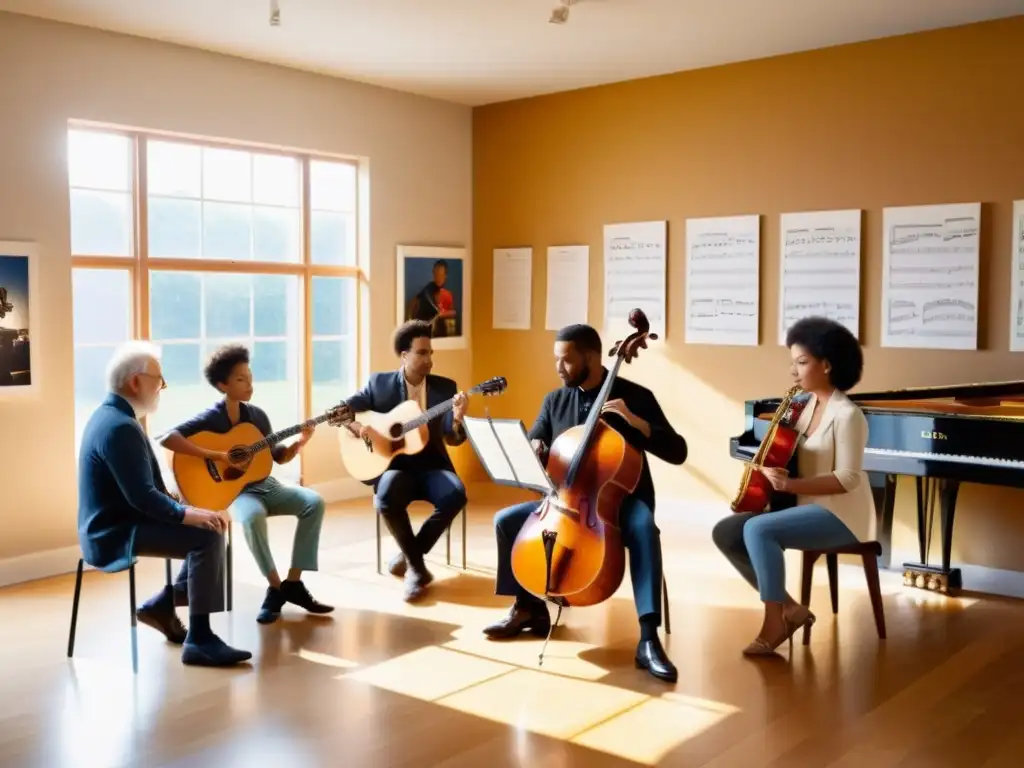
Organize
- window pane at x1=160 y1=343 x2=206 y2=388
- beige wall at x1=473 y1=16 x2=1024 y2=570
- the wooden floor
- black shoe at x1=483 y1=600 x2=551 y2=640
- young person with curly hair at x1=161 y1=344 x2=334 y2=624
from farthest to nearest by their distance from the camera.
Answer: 1. window pane at x1=160 y1=343 x2=206 y2=388
2. beige wall at x1=473 y1=16 x2=1024 y2=570
3. young person with curly hair at x1=161 y1=344 x2=334 y2=624
4. black shoe at x1=483 y1=600 x2=551 y2=640
5. the wooden floor

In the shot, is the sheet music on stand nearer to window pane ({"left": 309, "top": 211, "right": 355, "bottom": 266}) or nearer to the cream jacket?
the cream jacket

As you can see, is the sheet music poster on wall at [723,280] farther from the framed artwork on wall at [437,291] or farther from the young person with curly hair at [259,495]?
the young person with curly hair at [259,495]

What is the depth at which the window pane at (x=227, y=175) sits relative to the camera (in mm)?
6547

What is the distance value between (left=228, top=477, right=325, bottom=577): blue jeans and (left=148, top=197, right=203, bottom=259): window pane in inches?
81.0

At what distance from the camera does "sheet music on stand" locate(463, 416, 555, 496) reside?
4.03m

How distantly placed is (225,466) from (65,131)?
216 centimetres

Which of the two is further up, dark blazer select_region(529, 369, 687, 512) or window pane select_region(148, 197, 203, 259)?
window pane select_region(148, 197, 203, 259)

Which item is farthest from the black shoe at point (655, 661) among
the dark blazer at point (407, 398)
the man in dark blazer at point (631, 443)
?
the dark blazer at point (407, 398)

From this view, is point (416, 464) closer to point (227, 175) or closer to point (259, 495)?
point (259, 495)

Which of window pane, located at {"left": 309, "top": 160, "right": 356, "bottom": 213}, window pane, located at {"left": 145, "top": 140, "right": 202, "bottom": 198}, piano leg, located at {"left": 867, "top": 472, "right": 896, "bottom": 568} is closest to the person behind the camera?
piano leg, located at {"left": 867, "top": 472, "right": 896, "bottom": 568}

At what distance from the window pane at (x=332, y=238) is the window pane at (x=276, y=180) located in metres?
0.19

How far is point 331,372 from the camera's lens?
289 inches

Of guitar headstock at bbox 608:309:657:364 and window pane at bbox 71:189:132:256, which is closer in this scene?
guitar headstock at bbox 608:309:657:364

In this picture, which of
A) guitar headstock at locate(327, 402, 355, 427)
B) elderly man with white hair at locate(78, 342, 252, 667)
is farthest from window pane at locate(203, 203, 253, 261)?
elderly man with white hair at locate(78, 342, 252, 667)
